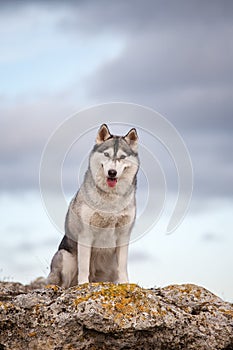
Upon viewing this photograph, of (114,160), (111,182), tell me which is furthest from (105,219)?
(114,160)

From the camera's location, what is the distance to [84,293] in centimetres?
823

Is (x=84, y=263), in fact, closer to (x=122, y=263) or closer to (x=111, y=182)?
(x=122, y=263)

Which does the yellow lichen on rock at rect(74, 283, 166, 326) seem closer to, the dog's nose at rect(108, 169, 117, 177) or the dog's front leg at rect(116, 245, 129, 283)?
the dog's front leg at rect(116, 245, 129, 283)

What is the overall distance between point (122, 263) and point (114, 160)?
1.90 metres

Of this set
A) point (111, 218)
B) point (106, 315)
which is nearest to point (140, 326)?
point (106, 315)

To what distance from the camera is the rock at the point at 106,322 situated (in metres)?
7.90

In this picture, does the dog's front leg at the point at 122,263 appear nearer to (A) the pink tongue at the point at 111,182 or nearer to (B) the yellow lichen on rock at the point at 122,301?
(A) the pink tongue at the point at 111,182

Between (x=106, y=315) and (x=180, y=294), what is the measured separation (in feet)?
5.38

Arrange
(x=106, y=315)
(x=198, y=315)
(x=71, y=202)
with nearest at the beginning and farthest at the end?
1. (x=106, y=315)
2. (x=198, y=315)
3. (x=71, y=202)

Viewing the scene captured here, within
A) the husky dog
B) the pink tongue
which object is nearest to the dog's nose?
the husky dog

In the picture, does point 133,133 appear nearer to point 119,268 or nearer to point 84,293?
point 119,268

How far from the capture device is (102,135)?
1130 cm

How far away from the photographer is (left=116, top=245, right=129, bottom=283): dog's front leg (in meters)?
11.3

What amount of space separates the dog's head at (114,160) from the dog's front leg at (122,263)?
1100 mm
